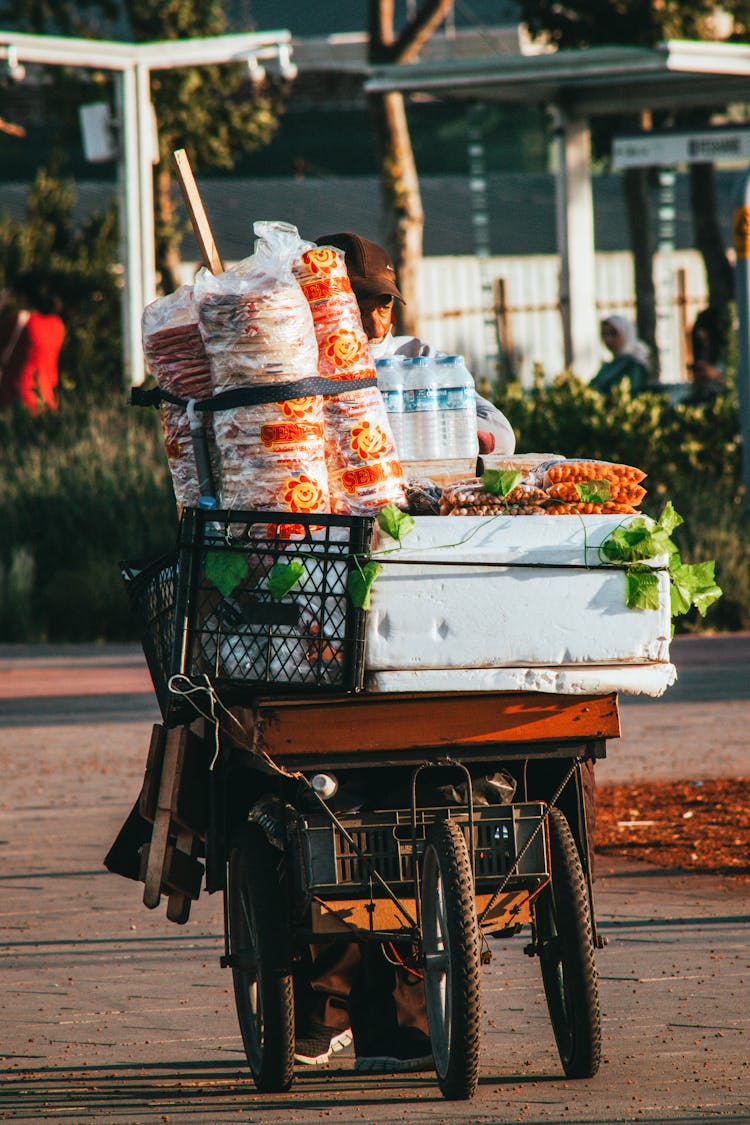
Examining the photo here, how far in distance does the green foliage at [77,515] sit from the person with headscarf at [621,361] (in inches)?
131

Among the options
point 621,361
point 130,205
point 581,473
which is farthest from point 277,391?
point 130,205

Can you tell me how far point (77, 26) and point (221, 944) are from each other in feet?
66.9

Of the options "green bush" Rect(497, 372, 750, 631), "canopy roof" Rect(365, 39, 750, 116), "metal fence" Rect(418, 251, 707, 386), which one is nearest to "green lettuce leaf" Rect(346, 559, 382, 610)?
"green bush" Rect(497, 372, 750, 631)

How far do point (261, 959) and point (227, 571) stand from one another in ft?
2.87

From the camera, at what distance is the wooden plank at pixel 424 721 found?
4227 mm

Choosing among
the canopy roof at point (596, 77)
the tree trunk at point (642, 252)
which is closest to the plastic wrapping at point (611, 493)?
the canopy roof at point (596, 77)

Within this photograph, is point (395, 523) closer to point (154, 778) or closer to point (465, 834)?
point (465, 834)

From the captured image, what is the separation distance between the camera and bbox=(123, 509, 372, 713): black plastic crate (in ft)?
13.6

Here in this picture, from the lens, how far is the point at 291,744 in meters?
4.22

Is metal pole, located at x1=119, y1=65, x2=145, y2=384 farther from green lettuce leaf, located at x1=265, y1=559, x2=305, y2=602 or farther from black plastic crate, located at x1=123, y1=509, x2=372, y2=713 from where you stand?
green lettuce leaf, located at x1=265, y1=559, x2=305, y2=602

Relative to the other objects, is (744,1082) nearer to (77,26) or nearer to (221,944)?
(221,944)

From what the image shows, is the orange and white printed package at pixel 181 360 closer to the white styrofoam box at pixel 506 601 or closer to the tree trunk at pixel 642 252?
the white styrofoam box at pixel 506 601

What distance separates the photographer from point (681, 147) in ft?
53.4

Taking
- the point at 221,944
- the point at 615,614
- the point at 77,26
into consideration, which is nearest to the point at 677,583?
the point at 615,614
